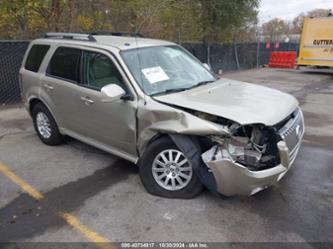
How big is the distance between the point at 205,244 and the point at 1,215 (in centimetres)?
217

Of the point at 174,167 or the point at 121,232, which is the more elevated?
the point at 174,167

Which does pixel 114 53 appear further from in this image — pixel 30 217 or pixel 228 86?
pixel 30 217

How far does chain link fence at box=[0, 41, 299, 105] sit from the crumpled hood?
6.08 m

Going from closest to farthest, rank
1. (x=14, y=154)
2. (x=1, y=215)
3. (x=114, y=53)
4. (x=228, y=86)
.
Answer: (x=1, y=215)
(x=114, y=53)
(x=228, y=86)
(x=14, y=154)

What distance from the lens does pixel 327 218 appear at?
3111 mm

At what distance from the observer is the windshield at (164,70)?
143 inches

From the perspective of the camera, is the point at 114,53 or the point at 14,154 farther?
the point at 14,154

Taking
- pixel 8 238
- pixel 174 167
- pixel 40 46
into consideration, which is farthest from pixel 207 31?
pixel 8 238

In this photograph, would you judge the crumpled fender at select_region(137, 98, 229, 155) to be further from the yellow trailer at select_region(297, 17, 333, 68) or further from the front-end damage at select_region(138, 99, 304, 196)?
the yellow trailer at select_region(297, 17, 333, 68)

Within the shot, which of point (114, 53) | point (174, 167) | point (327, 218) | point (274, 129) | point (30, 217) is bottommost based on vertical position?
point (327, 218)

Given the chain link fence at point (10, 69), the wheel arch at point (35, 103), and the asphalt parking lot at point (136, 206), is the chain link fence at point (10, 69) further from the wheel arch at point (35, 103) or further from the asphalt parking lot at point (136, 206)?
the asphalt parking lot at point (136, 206)

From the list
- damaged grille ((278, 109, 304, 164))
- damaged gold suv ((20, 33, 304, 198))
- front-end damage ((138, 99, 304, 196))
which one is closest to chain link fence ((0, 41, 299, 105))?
damaged gold suv ((20, 33, 304, 198))

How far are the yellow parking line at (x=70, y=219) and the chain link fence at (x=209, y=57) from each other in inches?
177

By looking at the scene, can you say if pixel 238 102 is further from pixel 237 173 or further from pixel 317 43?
pixel 317 43
